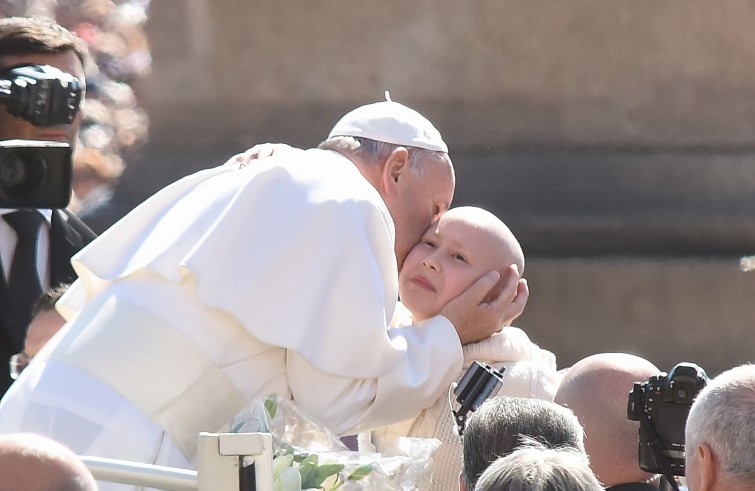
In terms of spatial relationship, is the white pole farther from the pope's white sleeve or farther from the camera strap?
the camera strap

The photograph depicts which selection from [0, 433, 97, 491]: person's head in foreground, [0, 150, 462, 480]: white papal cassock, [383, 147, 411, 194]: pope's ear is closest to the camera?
[0, 433, 97, 491]: person's head in foreground

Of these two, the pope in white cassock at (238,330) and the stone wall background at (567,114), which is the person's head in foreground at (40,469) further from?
the stone wall background at (567,114)

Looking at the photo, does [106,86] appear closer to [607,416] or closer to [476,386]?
[476,386]

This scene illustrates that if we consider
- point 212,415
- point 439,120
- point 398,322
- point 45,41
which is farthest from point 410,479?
point 439,120

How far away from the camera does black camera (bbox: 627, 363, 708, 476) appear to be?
3.40m

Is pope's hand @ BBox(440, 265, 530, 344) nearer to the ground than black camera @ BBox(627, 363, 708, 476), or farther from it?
nearer to the ground

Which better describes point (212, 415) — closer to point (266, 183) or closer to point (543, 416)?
point (266, 183)

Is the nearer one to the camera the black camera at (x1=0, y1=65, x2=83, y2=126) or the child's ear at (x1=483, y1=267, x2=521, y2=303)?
the black camera at (x1=0, y1=65, x2=83, y2=126)

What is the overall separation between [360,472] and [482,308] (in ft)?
3.43

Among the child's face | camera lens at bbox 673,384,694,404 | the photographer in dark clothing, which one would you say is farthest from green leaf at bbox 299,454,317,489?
the photographer in dark clothing

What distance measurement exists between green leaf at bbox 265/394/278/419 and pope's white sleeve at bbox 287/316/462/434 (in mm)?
279

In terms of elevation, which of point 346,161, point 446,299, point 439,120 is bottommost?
point 439,120

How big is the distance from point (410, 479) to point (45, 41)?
2438 millimetres

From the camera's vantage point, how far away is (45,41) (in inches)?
202
